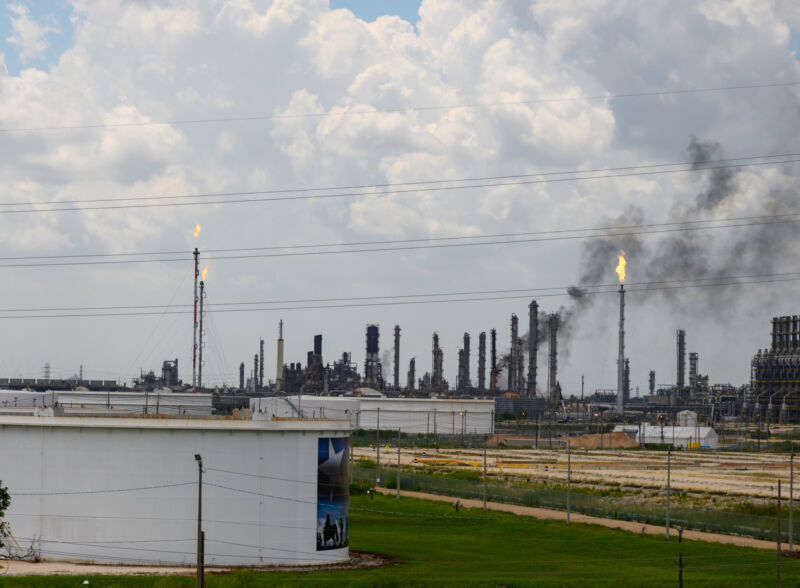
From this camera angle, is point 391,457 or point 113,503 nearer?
point 113,503

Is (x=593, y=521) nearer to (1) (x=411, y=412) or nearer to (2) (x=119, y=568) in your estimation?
(2) (x=119, y=568)

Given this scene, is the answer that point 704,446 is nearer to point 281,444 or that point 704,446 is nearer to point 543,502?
point 543,502

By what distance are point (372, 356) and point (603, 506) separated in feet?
396

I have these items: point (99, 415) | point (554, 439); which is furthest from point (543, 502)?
point (554, 439)

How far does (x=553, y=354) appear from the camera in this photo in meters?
180

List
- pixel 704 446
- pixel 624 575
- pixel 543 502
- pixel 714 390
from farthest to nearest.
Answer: pixel 714 390
pixel 704 446
pixel 543 502
pixel 624 575

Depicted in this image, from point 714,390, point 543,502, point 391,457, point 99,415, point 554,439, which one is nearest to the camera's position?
point 99,415

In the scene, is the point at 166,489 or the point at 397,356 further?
the point at 397,356

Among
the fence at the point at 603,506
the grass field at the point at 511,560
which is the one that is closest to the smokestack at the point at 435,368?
the fence at the point at 603,506

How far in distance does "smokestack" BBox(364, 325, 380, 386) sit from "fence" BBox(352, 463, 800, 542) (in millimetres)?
93518

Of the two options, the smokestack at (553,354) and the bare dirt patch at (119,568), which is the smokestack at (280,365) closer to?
the smokestack at (553,354)

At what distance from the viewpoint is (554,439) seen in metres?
150

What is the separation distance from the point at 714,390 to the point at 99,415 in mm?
167906

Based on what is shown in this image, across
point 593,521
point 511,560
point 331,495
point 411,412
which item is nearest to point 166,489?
point 331,495
